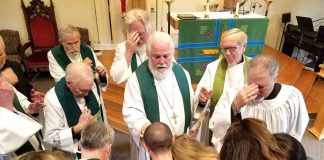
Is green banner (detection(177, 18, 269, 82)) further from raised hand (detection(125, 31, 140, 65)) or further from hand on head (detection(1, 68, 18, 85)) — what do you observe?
hand on head (detection(1, 68, 18, 85))

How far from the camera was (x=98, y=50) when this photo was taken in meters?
6.93

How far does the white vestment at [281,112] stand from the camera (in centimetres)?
194

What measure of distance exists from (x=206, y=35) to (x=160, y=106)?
3068 mm

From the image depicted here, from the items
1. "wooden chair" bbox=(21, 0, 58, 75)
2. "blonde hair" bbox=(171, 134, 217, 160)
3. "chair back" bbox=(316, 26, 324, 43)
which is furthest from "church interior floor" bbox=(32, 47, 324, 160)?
"wooden chair" bbox=(21, 0, 58, 75)

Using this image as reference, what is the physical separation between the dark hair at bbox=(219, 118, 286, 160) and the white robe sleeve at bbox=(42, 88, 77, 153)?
1336 millimetres

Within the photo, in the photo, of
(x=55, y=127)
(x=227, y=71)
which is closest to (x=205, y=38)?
(x=227, y=71)

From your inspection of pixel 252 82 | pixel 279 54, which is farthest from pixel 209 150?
pixel 279 54

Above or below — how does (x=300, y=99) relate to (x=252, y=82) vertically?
below

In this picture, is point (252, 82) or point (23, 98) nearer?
point (252, 82)

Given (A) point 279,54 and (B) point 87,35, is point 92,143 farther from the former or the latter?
(A) point 279,54

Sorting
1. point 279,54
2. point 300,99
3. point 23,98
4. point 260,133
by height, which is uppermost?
point 260,133

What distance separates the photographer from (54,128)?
6.74 ft

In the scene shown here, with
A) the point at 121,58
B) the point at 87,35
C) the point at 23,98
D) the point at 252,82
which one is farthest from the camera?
the point at 87,35

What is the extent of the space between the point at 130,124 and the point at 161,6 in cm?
535
